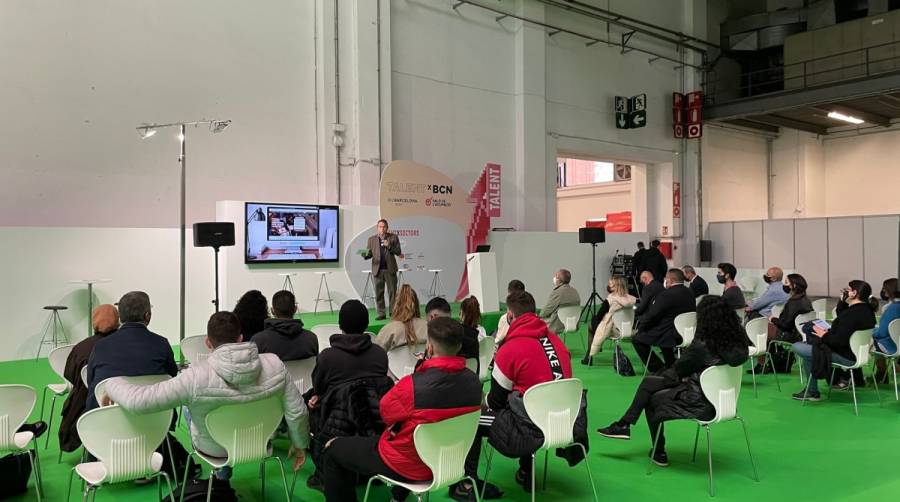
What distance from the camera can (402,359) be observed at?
4414 millimetres

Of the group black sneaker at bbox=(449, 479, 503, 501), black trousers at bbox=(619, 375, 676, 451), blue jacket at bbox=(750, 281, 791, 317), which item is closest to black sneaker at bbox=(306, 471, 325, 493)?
black sneaker at bbox=(449, 479, 503, 501)

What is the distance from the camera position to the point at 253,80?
9891 mm

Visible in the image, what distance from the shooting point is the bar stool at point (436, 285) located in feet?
35.3

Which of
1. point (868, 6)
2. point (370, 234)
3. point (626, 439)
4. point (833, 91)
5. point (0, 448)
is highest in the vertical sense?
point (868, 6)

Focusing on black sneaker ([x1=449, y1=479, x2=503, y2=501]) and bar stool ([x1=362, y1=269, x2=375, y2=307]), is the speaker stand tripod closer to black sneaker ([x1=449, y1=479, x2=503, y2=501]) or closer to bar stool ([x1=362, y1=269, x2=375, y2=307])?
bar stool ([x1=362, y1=269, x2=375, y2=307])

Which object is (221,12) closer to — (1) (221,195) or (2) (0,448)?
(1) (221,195)

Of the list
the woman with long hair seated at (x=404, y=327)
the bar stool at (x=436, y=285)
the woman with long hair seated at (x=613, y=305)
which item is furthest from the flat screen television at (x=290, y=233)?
the woman with long hair seated at (x=404, y=327)

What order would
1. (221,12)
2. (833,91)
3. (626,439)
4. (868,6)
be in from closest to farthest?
(626,439) → (221,12) → (833,91) → (868,6)

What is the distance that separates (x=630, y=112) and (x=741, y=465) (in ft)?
38.4

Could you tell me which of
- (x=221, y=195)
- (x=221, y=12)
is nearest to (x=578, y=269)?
(x=221, y=195)

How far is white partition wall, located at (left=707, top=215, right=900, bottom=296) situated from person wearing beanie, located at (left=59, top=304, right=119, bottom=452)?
14357mm

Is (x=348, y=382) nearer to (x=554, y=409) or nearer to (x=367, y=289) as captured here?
(x=554, y=409)

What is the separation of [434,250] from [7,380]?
6039 millimetres

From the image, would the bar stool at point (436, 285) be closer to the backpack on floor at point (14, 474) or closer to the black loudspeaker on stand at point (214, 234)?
the black loudspeaker on stand at point (214, 234)
